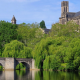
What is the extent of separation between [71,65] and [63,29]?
23621mm

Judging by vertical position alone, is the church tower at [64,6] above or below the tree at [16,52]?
above

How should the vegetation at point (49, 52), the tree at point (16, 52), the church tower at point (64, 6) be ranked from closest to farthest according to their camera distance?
the vegetation at point (49, 52), the tree at point (16, 52), the church tower at point (64, 6)

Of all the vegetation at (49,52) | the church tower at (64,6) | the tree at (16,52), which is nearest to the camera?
the vegetation at (49,52)

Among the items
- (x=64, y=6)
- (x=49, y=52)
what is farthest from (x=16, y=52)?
(x=64, y=6)

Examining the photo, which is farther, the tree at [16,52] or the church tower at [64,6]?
→ the church tower at [64,6]

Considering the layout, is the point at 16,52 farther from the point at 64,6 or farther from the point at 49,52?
the point at 64,6

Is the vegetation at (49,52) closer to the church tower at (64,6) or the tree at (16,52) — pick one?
the tree at (16,52)

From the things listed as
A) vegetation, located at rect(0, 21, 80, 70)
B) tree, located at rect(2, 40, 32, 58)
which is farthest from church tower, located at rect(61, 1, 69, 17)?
tree, located at rect(2, 40, 32, 58)

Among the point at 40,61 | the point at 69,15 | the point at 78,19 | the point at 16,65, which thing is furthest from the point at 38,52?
the point at 69,15

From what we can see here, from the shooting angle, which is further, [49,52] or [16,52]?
[16,52]

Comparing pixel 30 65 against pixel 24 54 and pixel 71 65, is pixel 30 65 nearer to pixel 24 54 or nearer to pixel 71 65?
pixel 24 54

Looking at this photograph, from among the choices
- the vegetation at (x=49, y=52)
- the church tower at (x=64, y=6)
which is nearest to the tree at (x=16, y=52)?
the vegetation at (x=49, y=52)

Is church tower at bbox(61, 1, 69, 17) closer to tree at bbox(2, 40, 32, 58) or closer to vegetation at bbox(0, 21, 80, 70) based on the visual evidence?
vegetation at bbox(0, 21, 80, 70)

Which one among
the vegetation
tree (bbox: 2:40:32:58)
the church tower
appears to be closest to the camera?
the vegetation
